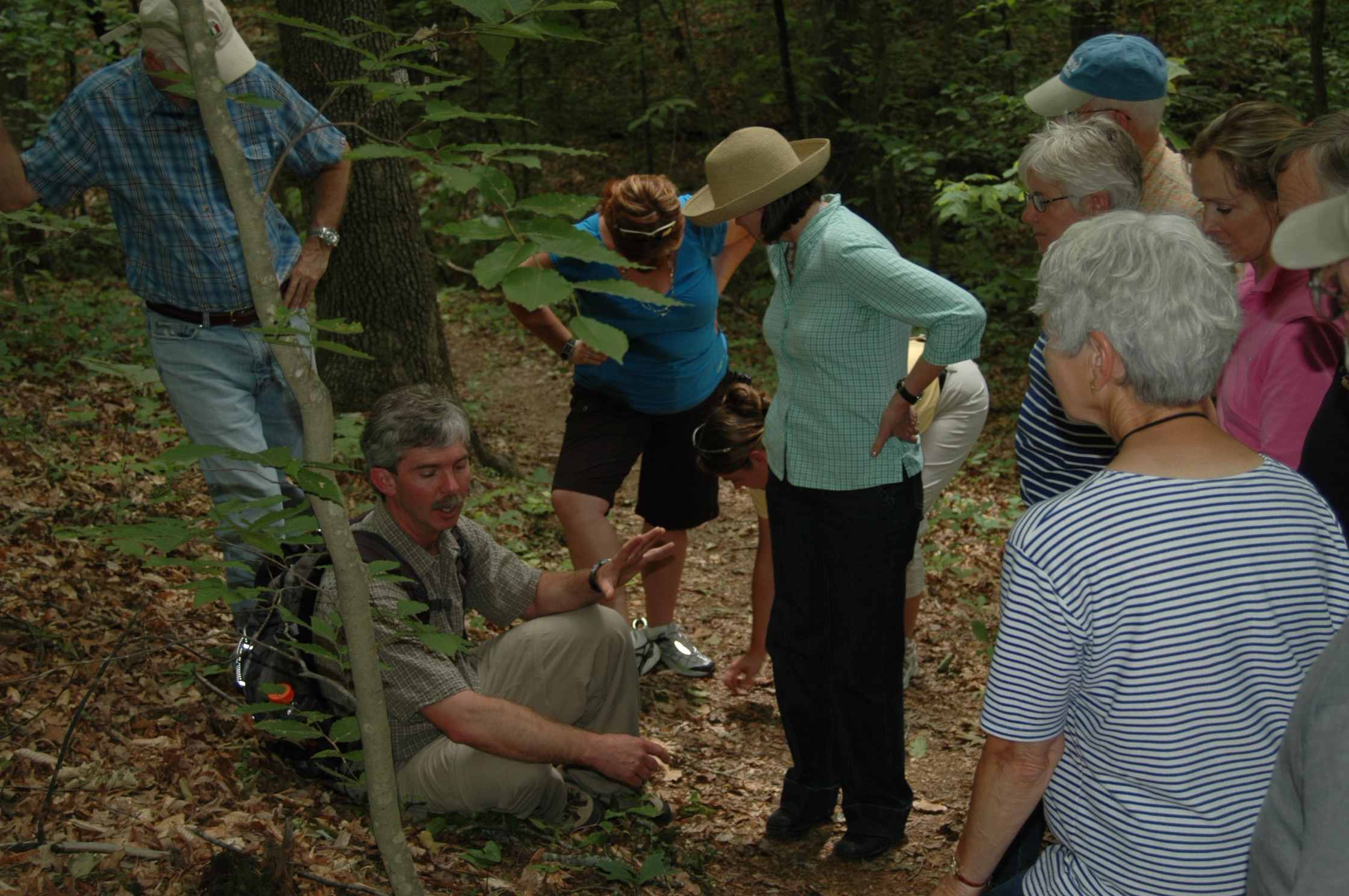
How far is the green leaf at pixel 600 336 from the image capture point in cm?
137

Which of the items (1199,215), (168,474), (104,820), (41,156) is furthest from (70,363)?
(1199,215)

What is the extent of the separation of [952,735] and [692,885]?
1.56m


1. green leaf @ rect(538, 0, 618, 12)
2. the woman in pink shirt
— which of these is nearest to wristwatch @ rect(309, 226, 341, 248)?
green leaf @ rect(538, 0, 618, 12)

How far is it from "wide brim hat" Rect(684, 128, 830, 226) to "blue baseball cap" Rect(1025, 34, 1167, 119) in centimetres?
78

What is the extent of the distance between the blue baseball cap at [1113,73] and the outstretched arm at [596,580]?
1.85 meters

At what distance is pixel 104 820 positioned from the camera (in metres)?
2.70

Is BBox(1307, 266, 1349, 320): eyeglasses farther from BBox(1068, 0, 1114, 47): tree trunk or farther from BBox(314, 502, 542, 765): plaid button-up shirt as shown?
BBox(1068, 0, 1114, 47): tree trunk

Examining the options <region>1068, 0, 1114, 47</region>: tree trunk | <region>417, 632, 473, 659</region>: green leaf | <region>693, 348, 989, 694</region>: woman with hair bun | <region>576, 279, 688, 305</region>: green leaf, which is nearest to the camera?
<region>576, 279, 688, 305</region>: green leaf

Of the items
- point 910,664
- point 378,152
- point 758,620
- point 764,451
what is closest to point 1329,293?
point 378,152

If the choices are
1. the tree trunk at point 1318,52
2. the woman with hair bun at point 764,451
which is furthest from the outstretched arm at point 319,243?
the tree trunk at point 1318,52

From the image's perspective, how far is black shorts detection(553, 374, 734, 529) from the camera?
4.16 m

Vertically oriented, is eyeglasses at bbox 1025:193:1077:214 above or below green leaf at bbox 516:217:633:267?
below

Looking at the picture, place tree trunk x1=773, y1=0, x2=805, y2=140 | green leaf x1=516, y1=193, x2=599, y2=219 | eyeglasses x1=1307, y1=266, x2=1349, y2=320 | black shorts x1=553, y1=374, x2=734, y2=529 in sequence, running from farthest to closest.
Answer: tree trunk x1=773, y1=0, x2=805, y2=140, black shorts x1=553, y1=374, x2=734, y2=529, green leaf x1=516, y1=193, x2=599, y2=219, eyeglasses x1=1307, y1=266, x2=1349, y2=320

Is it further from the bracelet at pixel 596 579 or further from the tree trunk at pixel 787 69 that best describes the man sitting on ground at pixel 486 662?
the tree trunk at pixel 787 69
